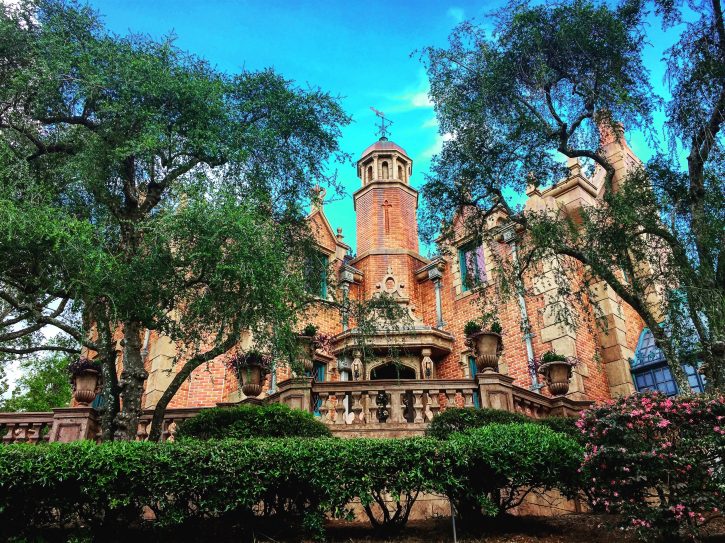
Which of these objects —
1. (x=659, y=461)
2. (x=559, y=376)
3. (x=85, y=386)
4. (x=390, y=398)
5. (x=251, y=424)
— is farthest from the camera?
(x=559, y=376)

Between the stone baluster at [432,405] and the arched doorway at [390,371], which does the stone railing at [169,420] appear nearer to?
the stone baluster at [432,405]

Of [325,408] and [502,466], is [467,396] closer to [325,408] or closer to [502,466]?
[325,408]

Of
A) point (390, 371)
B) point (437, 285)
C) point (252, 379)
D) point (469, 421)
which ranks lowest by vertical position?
A: point (469, 421)

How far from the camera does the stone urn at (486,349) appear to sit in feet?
37.0

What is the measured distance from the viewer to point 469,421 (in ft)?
29.8

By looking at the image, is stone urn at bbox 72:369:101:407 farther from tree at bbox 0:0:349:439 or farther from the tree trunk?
the tree trunk

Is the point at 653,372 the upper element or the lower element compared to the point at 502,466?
upper

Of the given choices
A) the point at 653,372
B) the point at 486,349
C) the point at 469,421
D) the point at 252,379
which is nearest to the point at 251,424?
the point at 252,379

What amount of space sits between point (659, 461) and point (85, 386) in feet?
31.4

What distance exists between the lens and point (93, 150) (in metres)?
10.2

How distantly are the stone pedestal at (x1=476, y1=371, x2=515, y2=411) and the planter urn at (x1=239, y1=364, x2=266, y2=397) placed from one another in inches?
164

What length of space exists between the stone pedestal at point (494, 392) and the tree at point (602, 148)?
220 centimetres

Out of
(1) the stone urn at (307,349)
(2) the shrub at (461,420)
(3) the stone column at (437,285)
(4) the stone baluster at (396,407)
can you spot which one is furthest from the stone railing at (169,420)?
(3) the stone column at (437,285)

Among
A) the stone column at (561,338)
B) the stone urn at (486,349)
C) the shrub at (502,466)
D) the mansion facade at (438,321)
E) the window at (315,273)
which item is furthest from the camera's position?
the mansion facade at (438,321)
